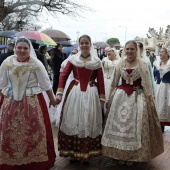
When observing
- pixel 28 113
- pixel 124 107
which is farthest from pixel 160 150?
pixel 28 113

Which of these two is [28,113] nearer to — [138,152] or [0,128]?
[0,128]

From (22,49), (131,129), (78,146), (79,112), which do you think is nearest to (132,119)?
(131,129)

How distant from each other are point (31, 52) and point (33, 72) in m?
0.29

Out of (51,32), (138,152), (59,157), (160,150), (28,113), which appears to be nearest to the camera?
(28,113)

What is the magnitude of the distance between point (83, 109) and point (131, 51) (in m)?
1.03

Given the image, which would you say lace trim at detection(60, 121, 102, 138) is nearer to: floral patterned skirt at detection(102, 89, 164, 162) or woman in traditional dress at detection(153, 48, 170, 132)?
floral patterned skirt at detection(102, 89, 164, 162)

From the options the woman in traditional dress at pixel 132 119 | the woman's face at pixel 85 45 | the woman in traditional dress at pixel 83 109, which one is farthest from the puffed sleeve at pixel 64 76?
the woman in traditional dress at pixel 132 119

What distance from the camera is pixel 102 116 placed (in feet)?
15.0

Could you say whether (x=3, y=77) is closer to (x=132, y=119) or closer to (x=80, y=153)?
(x=80, y=153)

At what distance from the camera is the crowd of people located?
3887 mm

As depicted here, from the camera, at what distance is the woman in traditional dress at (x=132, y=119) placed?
13.9 feet

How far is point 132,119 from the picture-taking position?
4.28 m

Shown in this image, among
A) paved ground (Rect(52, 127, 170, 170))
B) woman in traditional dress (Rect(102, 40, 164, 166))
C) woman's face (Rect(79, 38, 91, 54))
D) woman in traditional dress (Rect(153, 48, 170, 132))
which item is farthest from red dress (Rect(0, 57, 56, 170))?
woman in traditional dress (Rect(153, 48, 170, 132))

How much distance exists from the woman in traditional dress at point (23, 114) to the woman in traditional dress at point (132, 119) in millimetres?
885
